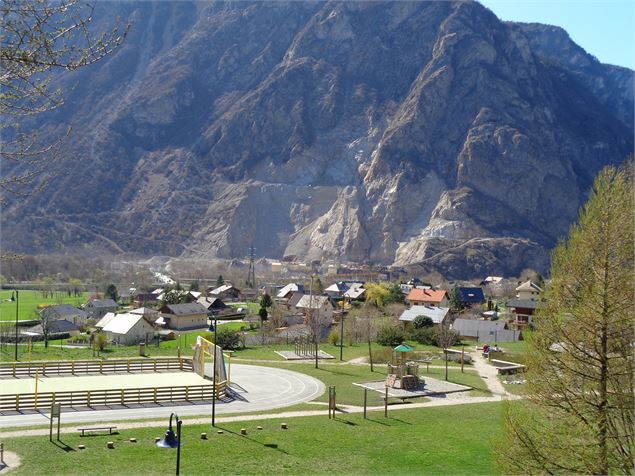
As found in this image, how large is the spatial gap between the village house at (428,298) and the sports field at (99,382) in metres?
44.5

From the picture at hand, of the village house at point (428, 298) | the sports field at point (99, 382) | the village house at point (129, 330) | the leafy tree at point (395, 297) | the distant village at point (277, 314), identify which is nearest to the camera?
the sports field at point (99, 382)

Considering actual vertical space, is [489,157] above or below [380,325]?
above

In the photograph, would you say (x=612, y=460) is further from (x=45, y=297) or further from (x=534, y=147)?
(x=534, y=147)

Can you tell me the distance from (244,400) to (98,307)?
46828 millimetres

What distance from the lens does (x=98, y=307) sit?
7050 cm

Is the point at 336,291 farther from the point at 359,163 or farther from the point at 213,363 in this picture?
the point at 359,163

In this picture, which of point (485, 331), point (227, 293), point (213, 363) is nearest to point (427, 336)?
point (485, 331)

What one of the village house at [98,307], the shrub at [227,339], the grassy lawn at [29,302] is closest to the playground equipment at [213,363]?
the shrub at [227,339]

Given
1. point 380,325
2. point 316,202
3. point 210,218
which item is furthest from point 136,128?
point 380,325

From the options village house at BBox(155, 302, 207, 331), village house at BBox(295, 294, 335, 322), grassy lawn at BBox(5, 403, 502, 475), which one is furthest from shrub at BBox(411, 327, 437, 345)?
grassy lawn at BBox(5, 403, 502, 475)

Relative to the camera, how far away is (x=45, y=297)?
88500mm

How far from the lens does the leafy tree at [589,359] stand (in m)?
11.5

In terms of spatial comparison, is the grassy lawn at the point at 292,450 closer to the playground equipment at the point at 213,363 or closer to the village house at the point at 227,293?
the playground equipment at the point at 213,363

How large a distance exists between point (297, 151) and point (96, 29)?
78372mm
